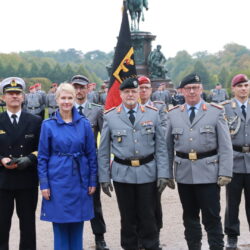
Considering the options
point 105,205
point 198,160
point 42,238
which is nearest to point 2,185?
point 42,238

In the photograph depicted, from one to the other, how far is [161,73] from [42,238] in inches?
738

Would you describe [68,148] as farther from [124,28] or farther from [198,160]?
[124,28]

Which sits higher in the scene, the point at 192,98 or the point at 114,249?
the point at 192,98

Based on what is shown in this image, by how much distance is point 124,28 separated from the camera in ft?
21.0

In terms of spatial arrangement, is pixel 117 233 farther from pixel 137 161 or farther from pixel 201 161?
pixel 201 161

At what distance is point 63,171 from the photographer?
156 inches

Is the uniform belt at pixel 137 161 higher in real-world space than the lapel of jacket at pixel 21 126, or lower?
lower

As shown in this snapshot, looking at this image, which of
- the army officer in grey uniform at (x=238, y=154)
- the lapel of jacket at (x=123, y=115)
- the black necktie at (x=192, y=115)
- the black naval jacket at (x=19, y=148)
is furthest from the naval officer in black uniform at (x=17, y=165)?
the army officer in grey uniform at (x=238, y=154)

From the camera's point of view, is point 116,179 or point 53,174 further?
point 116,179

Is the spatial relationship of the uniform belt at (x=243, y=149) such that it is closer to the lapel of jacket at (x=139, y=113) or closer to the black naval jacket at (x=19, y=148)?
the lapel of jacket at (x=139, y=113)

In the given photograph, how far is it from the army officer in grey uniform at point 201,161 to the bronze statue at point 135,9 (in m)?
18.3

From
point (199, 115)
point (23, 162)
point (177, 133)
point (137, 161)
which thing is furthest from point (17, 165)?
point (199, 115)

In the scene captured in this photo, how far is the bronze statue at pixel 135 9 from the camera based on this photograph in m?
22.1

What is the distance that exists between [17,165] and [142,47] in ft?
63.0
